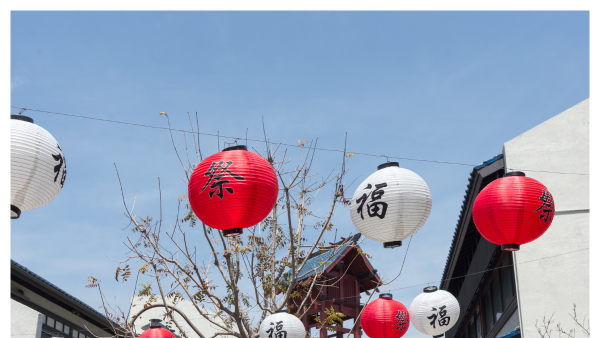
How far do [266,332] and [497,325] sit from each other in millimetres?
9426

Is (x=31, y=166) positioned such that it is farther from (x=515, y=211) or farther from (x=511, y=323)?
(x=511, y=323)

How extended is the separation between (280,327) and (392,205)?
175 inches

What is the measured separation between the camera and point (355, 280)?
2448cm

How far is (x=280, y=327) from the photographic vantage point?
10211mm

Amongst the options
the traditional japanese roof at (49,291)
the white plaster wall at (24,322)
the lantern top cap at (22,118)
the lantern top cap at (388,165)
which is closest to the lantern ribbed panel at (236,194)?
the lantern top cap at (388,165)

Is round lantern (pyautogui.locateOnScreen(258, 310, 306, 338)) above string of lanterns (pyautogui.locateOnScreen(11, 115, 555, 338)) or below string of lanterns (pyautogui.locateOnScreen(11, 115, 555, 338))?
below

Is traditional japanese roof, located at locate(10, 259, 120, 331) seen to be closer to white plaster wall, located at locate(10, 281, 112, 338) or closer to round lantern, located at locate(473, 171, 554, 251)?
white plaster wall, located at locate(10, 281, 112, 338)

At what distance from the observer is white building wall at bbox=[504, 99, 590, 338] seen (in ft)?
41.9

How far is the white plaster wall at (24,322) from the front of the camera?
17828 millimetres

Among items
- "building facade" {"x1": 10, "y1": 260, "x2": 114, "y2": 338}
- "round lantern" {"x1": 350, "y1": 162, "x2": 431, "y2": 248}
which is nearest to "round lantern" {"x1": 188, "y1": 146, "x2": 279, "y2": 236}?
"round lantern" {"x1": 350, "y1": 162, "x2": 431, "y2": 248}

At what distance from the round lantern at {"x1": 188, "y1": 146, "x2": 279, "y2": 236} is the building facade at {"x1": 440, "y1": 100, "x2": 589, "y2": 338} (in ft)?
31.0

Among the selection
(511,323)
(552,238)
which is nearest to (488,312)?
(511,323)

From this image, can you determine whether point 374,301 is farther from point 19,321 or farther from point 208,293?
point 19,321

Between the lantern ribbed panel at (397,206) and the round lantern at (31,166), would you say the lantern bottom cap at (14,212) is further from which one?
the lantern ribbed panel at (397,206)
